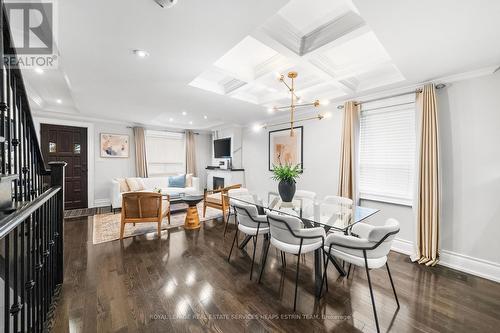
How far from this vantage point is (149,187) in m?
5.73

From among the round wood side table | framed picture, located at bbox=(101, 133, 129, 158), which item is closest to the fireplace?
the round wood side table

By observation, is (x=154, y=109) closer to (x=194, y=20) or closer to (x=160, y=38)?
(x=160, y=38)

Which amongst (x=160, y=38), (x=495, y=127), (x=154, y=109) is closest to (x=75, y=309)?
(x=160, y=38)

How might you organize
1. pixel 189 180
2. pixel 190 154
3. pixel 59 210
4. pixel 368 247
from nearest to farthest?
pixel 368 247
pixel 59 210
pixel 189 180
pixel 190 154

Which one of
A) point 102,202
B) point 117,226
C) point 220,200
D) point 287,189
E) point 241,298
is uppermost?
point 287,189

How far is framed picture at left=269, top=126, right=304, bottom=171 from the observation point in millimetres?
4367

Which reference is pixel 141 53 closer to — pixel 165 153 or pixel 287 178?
pixel 287 178

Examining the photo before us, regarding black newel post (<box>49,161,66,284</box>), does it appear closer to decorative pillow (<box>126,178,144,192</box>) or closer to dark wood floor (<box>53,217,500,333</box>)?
dark wood floor (<box>53,217,500,333</box>)

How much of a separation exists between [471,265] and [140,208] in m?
4.62

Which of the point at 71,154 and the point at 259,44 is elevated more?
the point at 259,44

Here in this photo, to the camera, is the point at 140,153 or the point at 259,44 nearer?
the point at 259,44

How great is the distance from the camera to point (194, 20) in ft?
5.34

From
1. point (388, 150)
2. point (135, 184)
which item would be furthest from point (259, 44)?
point (135, 184)

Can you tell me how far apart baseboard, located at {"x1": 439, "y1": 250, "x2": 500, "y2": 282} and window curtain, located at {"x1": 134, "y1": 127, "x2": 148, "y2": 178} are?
6.73 m
